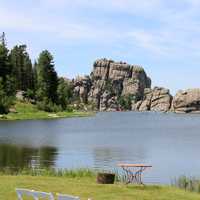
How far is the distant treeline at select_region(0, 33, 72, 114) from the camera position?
170 meters

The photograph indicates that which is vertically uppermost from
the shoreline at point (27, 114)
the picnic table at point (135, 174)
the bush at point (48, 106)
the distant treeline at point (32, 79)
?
the distant treeline at point (32, 79)

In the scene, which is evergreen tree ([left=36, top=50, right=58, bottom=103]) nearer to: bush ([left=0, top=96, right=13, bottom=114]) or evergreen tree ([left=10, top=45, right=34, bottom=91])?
evergreen tree ([left=10, top=45, right=34, bottom=91])

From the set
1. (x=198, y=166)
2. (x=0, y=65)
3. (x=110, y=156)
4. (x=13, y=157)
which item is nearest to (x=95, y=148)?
(x=110, y=156)

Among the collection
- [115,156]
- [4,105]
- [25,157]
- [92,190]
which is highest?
[4,105]

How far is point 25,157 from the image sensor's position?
2122 inches

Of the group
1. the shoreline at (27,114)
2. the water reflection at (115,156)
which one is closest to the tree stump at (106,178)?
the water reflection at (115,156)

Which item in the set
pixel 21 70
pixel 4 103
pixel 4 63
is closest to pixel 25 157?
pixel 4 103

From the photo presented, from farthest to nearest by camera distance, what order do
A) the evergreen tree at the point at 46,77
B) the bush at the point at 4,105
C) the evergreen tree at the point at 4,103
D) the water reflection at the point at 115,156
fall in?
1. the evergreen tree at the point at 46,77
2. the evergreen tree at the point at 4,103
3. the bush at the point at 4,105
4. the water reflection at the point at 115,156

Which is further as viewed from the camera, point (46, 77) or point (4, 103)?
point (46, 77)

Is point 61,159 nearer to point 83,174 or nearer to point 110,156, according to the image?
point 110,156

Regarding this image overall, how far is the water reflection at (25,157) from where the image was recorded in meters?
46.9

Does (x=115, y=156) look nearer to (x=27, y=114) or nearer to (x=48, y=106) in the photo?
(x=27, y=114)

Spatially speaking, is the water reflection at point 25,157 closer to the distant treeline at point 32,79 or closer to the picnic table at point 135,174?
the picnic table at point 135,174

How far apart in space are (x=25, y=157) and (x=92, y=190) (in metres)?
28.7
